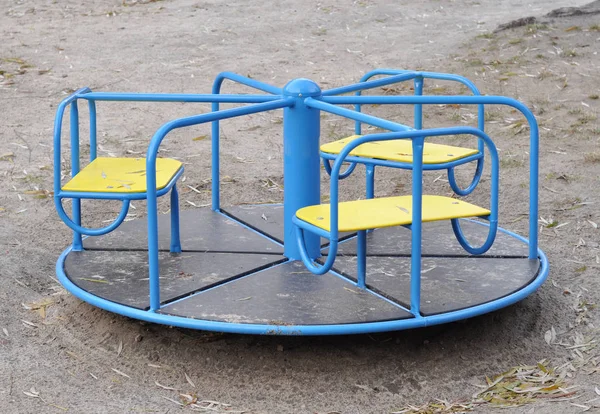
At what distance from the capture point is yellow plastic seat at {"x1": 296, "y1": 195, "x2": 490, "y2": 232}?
3746mm

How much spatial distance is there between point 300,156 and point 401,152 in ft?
2.07

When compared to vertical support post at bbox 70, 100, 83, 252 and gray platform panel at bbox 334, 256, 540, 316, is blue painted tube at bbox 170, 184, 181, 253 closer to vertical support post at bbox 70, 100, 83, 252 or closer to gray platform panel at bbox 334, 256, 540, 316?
vertical support post at bbox 70, 100, 83, 252

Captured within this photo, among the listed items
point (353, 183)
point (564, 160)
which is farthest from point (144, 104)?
point (564, 160)

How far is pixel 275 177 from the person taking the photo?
6.65 metres

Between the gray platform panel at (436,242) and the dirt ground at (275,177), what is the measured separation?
29 cm

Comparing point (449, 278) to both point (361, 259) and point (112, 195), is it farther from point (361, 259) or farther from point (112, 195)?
point (112, 195)

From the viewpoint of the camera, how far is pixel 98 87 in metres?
8.48

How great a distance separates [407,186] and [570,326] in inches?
89.4

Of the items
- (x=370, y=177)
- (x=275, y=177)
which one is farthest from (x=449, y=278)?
(x=275, y=177)

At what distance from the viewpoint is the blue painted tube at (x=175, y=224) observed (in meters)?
4.55

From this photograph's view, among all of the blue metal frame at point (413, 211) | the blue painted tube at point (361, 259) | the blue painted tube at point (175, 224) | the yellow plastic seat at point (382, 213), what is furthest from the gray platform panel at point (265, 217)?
the blue metal frame at point (413, 211)

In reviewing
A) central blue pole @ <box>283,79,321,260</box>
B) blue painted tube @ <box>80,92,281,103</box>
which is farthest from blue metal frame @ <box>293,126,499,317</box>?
blue painted tube @ <box>80,92,281,103</box>

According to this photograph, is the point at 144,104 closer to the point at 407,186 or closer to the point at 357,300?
the point at 407,186

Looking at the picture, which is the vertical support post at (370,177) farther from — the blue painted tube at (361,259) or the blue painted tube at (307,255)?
the blue painted tube at (307,255)
